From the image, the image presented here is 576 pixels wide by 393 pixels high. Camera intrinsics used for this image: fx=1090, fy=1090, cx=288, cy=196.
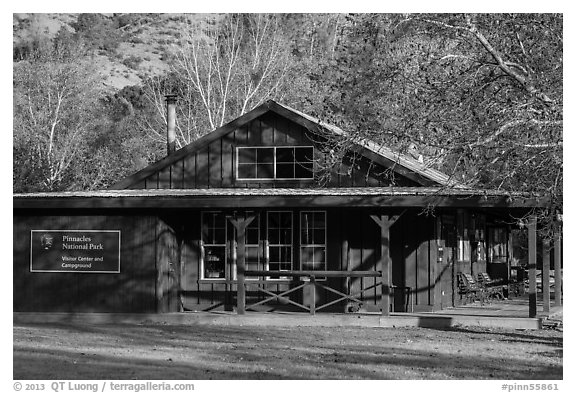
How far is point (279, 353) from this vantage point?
1827 cm

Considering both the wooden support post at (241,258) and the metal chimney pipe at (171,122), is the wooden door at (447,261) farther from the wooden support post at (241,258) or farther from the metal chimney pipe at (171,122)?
the metal chimney pipe at (171,122)

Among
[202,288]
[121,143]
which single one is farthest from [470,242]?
[121,143]

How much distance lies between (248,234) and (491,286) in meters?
7.83

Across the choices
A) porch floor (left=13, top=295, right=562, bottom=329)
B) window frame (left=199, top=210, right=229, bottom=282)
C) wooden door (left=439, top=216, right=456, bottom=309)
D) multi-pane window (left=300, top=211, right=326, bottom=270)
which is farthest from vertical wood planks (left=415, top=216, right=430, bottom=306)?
window frame (left=199, top=210, right=229, bottom=282)

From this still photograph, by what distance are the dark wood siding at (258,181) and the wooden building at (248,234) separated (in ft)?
0.09

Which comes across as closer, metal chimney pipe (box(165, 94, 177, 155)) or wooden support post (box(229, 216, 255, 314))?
wooden support post (box(229, 216, 255, 314))

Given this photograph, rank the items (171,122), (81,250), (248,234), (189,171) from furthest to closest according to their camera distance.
A: (171,122) → (189,171) → (248,234) → (81,250)

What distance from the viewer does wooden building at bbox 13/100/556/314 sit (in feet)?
78.7

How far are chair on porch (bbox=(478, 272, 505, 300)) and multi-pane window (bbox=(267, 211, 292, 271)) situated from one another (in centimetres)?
591

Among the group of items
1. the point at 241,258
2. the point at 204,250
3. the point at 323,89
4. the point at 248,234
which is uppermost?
the point at 323,89

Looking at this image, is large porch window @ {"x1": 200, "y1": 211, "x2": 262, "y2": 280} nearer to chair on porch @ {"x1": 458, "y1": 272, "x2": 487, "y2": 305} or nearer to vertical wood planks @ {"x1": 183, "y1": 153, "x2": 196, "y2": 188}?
vertical wood planks @ {"x1": 183, "y1": 153, "x2": 196, "y2": 188}

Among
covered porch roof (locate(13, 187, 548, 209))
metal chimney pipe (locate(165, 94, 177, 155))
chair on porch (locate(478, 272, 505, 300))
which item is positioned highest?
metal chimney pipe (locate(165, 94, 177, 155))

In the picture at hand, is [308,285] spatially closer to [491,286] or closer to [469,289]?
[469,289]

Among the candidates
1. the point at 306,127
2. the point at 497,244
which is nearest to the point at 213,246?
the point at 306,127
